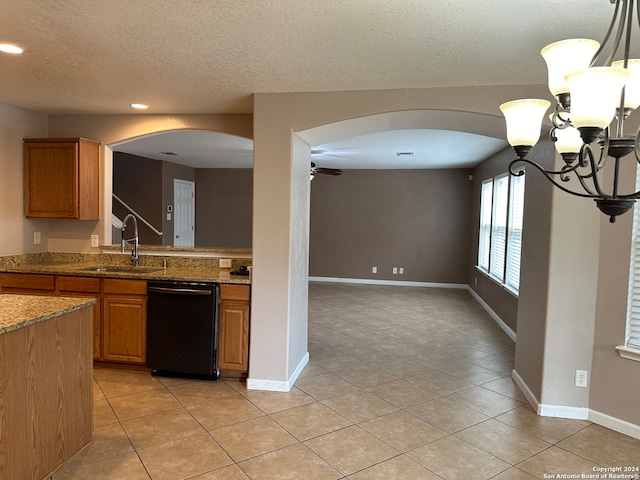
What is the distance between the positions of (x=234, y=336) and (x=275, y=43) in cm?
231

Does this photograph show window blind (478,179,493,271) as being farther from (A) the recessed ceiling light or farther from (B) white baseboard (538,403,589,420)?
(A) the recessed ceiling light

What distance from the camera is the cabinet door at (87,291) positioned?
3838 millimetres

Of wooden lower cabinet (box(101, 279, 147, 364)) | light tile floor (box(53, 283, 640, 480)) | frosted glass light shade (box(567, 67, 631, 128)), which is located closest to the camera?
frosted glass light shade (box(567, 67, 631, 128))

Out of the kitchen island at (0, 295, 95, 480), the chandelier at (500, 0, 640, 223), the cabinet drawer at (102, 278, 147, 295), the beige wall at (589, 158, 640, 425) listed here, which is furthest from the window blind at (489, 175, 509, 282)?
the kitchen island at (0, 295, 95, 480)

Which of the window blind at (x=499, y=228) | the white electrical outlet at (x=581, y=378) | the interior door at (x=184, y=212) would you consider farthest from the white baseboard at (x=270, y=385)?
the interior door at (x=184, y=212)

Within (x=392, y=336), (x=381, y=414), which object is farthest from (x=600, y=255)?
(x=392, y=336)

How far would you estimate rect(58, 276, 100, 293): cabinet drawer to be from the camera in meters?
3.84

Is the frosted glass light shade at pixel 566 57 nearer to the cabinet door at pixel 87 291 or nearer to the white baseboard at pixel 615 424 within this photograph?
the white baseboard at pixel 615 424

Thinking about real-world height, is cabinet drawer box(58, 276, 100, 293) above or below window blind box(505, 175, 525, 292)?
below

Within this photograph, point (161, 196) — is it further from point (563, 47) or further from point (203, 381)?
point (563, 47)

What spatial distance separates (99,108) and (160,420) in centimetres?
290

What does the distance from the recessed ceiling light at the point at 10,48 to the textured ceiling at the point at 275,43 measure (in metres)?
0.06

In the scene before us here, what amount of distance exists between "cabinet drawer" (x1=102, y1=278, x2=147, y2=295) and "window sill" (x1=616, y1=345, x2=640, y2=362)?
362 centimetres

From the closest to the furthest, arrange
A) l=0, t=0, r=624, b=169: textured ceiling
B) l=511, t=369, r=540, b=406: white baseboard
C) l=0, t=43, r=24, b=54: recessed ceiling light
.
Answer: l=0, t=0, r=624, b=169: textured ceiling
l=0, t=43, r=24, b=54: recessed ceiling light
l=511, t=369, r=540, b=406: white baseboard
